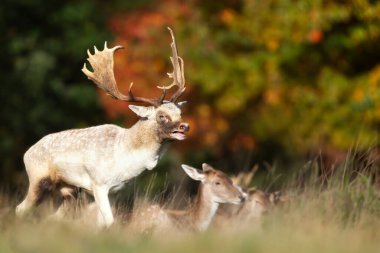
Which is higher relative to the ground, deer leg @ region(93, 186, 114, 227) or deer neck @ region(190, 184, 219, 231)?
deer leg @ region(93, 186, 114, 227)

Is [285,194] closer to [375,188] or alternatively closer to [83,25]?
[375,188]

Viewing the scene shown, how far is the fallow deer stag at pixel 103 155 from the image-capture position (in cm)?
997

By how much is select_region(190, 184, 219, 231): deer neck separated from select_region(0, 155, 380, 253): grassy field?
0.92 meters

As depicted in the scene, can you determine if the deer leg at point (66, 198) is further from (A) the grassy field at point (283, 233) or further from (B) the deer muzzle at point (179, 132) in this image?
(B) the deer muzzle at point (179, 132)

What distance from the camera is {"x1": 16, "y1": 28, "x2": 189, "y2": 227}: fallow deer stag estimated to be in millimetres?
9969

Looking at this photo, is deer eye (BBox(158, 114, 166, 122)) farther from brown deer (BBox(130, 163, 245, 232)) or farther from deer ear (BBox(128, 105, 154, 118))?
brown deer (BBox(130, 163, 245, 232))

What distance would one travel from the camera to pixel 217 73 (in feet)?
70.9

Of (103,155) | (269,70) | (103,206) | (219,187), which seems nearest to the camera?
(103,206)

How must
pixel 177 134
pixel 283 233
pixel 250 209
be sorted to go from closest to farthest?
pixel 283 233 < pixel 177 134 < pixel 250 209

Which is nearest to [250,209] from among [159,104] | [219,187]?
[219,187]

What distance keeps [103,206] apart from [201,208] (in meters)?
1.70

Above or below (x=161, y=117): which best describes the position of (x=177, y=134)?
below

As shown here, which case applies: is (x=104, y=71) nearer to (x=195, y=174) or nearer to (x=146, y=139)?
(x=146, y=139)

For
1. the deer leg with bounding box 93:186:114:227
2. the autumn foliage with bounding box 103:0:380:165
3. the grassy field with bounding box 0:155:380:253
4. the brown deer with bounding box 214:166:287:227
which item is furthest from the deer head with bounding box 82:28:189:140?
the autumn foliage with bounding box 103:0:380:165
